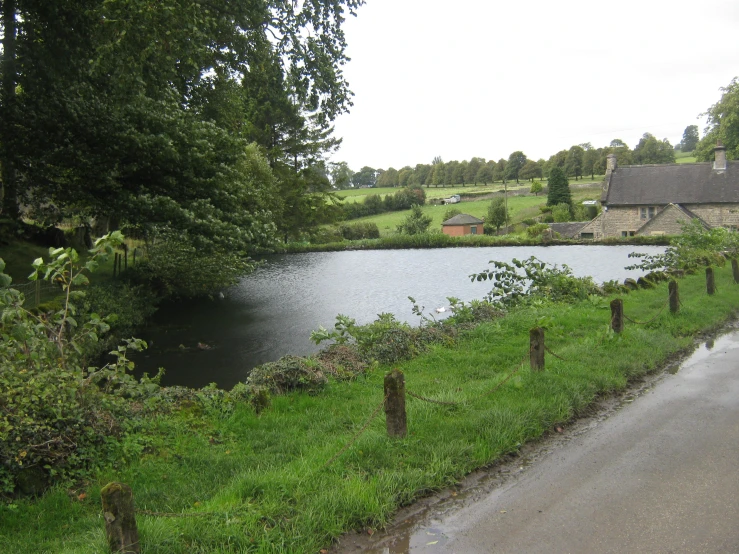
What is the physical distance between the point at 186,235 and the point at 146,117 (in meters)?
2.98

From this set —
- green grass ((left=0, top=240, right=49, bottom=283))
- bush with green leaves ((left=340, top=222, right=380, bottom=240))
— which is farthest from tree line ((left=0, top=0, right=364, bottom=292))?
bush with green leaves ((left=340, top=222, right=380, bottom=240))

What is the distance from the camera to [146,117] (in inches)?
563

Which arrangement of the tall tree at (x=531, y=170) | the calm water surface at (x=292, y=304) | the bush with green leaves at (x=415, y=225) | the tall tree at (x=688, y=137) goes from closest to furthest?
the calm water surface at (x=292, y=304)
the bush with green leaves at (x=415, y=225)
the tall tree at (x=531, y=170)
the tall tree at (x=688, y=137)

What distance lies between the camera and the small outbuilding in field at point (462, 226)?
215 feet

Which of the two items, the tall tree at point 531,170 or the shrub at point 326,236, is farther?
the tall tree at point 531,170

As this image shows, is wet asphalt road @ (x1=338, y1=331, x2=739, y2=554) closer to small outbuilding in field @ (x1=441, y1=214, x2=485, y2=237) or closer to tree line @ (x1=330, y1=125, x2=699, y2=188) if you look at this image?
small outbuilding in field @ (x1=441, y1=214, x2=485, y2=237)

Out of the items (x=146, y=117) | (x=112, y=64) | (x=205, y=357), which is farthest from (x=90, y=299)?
(x=112, y=64)

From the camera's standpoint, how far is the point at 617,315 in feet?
34.9

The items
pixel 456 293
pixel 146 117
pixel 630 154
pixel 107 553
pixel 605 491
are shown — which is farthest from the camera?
pixel 630 154

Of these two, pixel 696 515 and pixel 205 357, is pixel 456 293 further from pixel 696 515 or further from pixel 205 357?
pixel 696 515

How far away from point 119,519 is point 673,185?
61.0 meters

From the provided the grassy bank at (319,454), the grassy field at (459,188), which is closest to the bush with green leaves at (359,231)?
the grassy field at (459,188)

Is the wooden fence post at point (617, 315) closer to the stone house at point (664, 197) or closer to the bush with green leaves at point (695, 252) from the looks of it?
the bush with green leaves at point (695, 252)

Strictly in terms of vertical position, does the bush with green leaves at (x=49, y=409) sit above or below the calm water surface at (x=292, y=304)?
above
